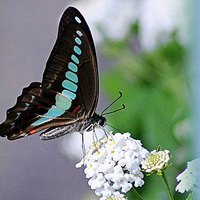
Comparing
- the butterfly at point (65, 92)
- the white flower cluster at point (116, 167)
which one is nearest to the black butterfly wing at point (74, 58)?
the butterfly at point (65, 92)

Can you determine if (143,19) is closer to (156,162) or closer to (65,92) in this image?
(65,92)

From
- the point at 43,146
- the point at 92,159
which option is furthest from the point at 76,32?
the point at 43,146

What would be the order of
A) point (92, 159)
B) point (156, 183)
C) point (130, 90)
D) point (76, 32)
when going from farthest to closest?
point (130, 90) → point (156, 183) → point (76, 32) → point (92, 159)

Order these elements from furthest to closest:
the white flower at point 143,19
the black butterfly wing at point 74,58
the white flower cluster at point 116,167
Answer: the white flower at point 143,19 < the black butterfly wing at point 74,58 < the white flower cluster at point 116,167

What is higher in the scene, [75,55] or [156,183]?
[75,55]

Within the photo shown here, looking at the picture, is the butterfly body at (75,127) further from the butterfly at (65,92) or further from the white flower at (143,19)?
the white flower at (143,19)

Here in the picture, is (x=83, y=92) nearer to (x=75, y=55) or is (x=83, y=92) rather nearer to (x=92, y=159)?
(x=75, y=55)

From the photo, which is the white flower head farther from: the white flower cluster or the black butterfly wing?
the black butterfly wing
